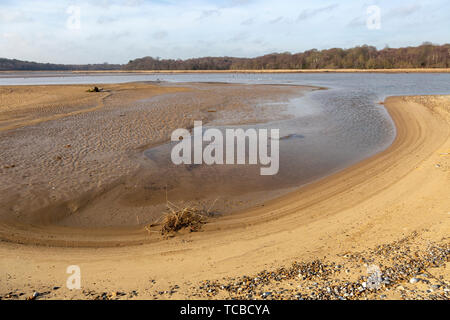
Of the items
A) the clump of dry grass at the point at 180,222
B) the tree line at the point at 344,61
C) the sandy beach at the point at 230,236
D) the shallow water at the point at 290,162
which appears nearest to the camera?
the sandy beach at the point at 230,236

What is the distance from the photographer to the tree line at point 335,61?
83.6m

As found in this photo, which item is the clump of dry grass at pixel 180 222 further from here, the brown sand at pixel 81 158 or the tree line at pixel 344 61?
the tree line at pixel 344 61

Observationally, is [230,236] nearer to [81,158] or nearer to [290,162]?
[290,162]

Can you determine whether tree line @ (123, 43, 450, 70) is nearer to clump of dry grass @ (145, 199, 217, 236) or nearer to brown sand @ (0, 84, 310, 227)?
brown sand @ (0, 84, 310, 227)

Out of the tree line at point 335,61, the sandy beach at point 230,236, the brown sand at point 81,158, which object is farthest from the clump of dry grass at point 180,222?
the tree line at point 335,61

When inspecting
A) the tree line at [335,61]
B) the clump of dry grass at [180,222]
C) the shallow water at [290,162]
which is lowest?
the clump of dry grass at [180,222]

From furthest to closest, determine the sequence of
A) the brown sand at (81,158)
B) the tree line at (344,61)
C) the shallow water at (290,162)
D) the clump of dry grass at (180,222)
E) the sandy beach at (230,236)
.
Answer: the tree line at (344,61) → the shallow water at (290,162) → the brown sand at (81,158) → the clump of dry grass at (180,222) → the sandy beach at (230,236)

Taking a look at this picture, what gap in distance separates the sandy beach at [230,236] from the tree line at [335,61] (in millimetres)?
90737

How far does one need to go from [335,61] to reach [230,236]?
10388 cm

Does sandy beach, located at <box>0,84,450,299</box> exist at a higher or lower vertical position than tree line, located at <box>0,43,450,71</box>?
lower

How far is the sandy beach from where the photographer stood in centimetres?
338

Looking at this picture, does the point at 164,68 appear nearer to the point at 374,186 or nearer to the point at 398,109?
the point at 398,109

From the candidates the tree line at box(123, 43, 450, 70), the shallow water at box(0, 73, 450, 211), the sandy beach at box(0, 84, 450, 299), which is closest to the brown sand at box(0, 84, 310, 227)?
the sandy beach at box(0, 84, 450, 299)

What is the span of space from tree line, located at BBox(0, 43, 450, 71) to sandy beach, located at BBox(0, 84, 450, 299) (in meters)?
90.7
